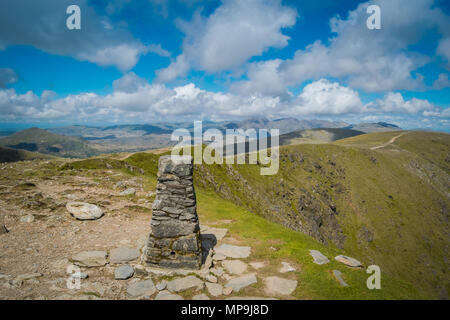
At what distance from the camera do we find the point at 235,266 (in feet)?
42.2

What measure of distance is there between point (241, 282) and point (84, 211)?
1448 centimetres

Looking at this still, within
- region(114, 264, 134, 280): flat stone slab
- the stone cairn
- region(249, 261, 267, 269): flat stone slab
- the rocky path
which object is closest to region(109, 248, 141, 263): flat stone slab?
the rocky path

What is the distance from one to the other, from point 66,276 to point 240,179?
213 ft

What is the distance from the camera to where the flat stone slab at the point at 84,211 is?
18.1 metres

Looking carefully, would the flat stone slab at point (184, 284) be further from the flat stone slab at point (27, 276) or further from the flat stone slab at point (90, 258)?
the flat stone slab at point (27, 276)

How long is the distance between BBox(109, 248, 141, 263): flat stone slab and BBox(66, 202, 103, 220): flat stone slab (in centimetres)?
617

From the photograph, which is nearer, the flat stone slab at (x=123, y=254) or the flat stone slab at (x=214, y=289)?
the flat stone slab at (x=214, y=289)

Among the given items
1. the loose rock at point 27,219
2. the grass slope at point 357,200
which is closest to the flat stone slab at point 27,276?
the loose rock at point 27,219

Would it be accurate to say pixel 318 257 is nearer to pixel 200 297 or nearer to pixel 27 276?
pixel 200 297

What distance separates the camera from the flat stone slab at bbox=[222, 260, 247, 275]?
12289 mm

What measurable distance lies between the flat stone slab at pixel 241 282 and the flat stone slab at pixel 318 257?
4.12m

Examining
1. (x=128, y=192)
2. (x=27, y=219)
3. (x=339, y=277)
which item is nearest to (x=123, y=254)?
(x=27, y=219)
